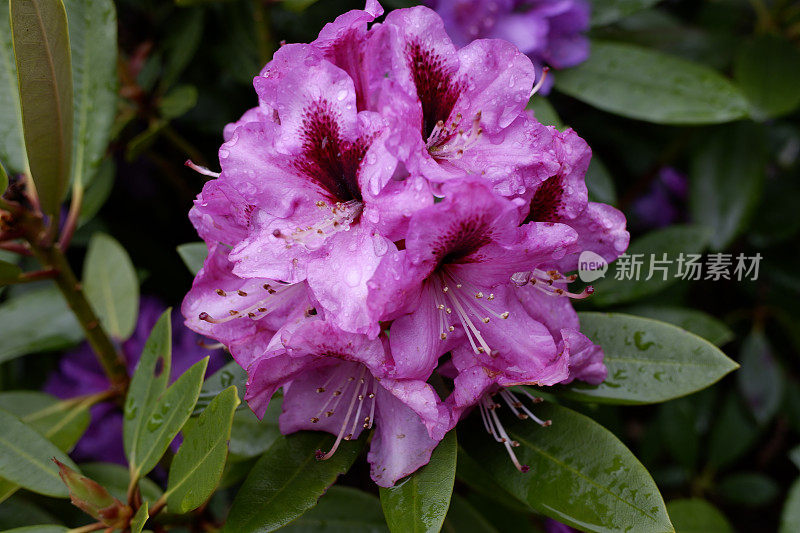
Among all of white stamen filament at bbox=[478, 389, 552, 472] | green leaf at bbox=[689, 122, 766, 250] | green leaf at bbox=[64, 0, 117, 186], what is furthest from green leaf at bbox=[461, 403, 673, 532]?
green leaf at bbox=[689, 122, 766, 250]

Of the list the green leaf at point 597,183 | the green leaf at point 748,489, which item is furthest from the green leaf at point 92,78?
the green leaf at point 748,489

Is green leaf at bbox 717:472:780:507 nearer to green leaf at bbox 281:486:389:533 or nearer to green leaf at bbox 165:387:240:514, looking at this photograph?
green leaf at bbox 281:486:389:533

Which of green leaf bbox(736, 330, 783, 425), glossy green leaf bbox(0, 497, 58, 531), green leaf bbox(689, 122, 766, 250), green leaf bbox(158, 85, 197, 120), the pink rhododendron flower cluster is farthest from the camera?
green leaf bbox(736, 330, 783, 425)

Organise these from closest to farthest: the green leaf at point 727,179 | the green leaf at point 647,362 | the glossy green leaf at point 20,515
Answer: the green leaf at point 647,362
the glossy green leaf at point 20,515
the green leaf at point 727,179

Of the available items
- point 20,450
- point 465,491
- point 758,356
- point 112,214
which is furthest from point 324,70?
point 758,356

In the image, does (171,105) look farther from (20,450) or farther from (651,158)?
(651,158)

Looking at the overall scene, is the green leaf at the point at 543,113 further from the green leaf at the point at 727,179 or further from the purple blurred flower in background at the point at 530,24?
the green leaf at the point at 727,179
